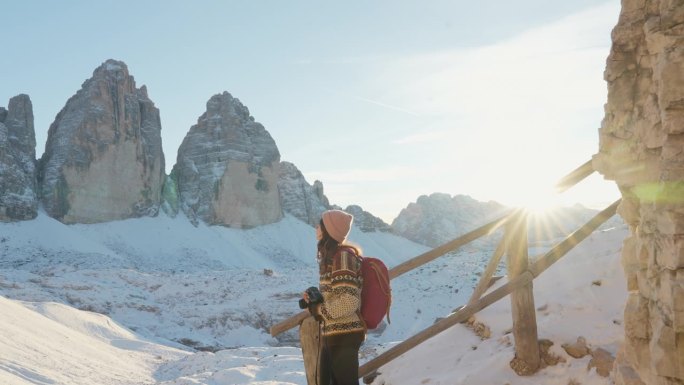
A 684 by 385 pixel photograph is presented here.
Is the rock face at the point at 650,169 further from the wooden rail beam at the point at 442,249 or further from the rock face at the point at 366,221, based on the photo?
the rock face at the point at 366,221

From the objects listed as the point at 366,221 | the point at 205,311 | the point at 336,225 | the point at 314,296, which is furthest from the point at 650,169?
the point at 366,221

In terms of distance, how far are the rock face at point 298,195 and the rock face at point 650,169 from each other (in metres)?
67.0

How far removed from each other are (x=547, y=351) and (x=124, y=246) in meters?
50.4

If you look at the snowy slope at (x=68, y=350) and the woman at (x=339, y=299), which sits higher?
the woman at (x=339, y=299)

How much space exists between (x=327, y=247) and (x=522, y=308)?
1692mm

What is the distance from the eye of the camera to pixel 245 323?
24.2 m

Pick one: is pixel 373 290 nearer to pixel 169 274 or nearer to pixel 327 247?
pixel 327 247

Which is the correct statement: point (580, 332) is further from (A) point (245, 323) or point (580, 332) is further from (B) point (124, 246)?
(B) point (124, 246)

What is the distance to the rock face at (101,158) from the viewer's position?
52.6 metres

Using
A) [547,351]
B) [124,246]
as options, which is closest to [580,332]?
[547,351]

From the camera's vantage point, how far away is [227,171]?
6388 cm

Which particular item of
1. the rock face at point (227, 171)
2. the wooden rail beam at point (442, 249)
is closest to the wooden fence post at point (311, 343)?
the wooden rail beam at point (442, 249)

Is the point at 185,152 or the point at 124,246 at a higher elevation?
the point at 185,152

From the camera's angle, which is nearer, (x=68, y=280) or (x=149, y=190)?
(x=68, y=280)
